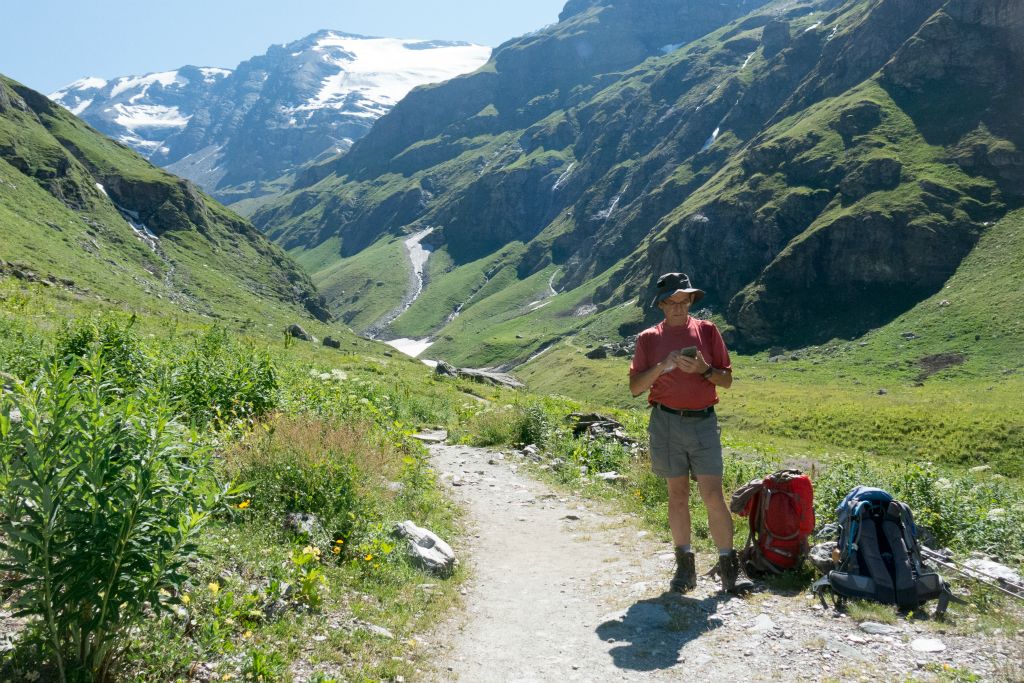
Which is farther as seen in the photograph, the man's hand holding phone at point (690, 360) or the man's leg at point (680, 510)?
the man's leg at point (680, 510)

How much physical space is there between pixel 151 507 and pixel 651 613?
5.06 metres

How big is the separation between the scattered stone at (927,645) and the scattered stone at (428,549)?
4911 millimetres

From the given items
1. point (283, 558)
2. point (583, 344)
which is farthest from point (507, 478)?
point (583, 344)

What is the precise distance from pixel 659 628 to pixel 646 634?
0.20 meters

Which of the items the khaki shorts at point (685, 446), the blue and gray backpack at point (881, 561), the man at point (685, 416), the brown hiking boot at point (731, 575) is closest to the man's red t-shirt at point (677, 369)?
the man at point (685, 416)

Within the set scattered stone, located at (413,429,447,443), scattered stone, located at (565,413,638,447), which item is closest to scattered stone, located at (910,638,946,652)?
scattered stone, located at (565,413,638,447)

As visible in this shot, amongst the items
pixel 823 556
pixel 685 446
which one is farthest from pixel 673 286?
pixel 823 556

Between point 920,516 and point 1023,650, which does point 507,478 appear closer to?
point 920,516

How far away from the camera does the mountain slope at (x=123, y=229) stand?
271 ft

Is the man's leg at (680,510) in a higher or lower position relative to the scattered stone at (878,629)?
higher

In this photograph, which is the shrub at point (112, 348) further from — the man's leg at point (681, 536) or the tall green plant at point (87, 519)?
the man's leg at point (681, 536)

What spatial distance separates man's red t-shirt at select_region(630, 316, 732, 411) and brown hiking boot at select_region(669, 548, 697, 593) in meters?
1.67

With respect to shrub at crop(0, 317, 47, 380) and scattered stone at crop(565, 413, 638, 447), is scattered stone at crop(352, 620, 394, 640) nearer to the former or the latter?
shrub at crop(0, 317, 47, 380)

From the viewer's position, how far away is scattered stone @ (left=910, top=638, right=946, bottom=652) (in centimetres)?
594
